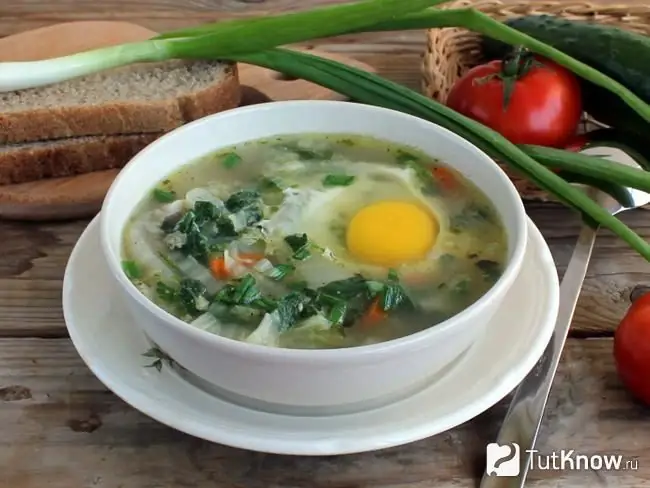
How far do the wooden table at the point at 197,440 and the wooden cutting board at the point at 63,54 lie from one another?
13cm

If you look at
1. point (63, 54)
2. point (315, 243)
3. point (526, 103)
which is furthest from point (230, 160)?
point (63, 54)

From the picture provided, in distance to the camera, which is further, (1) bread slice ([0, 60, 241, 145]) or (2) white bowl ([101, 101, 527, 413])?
(1) bread slice ([0, 60, 241, 145])

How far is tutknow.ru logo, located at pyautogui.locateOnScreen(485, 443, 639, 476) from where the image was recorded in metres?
1.28

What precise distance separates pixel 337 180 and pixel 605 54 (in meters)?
0.90

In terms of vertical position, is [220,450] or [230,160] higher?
[230,160]

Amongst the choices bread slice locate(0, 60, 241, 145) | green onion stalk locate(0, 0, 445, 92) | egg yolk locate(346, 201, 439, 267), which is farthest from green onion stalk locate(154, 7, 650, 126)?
egg yolk locate(346, 201, 439, 267)

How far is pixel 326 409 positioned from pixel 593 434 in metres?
0.47

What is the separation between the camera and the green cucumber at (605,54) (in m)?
2.04

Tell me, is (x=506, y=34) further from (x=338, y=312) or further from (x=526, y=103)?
(x=338, y=312)

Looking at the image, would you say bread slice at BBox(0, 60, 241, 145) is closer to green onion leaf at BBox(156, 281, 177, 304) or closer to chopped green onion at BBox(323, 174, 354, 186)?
chopped green onion at BBox(323, 174, 354, 186)

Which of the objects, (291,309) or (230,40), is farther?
(230,40)

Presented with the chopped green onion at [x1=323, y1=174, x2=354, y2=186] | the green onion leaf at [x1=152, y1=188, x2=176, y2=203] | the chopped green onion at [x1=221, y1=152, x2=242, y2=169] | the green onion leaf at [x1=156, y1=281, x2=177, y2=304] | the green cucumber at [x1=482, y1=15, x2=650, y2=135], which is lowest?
the green onion leaf at [x1=156, y1=281, x2=177, y2=304]

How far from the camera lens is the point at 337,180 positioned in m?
1.61

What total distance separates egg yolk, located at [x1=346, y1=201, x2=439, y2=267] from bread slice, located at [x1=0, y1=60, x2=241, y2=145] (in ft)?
2.32
